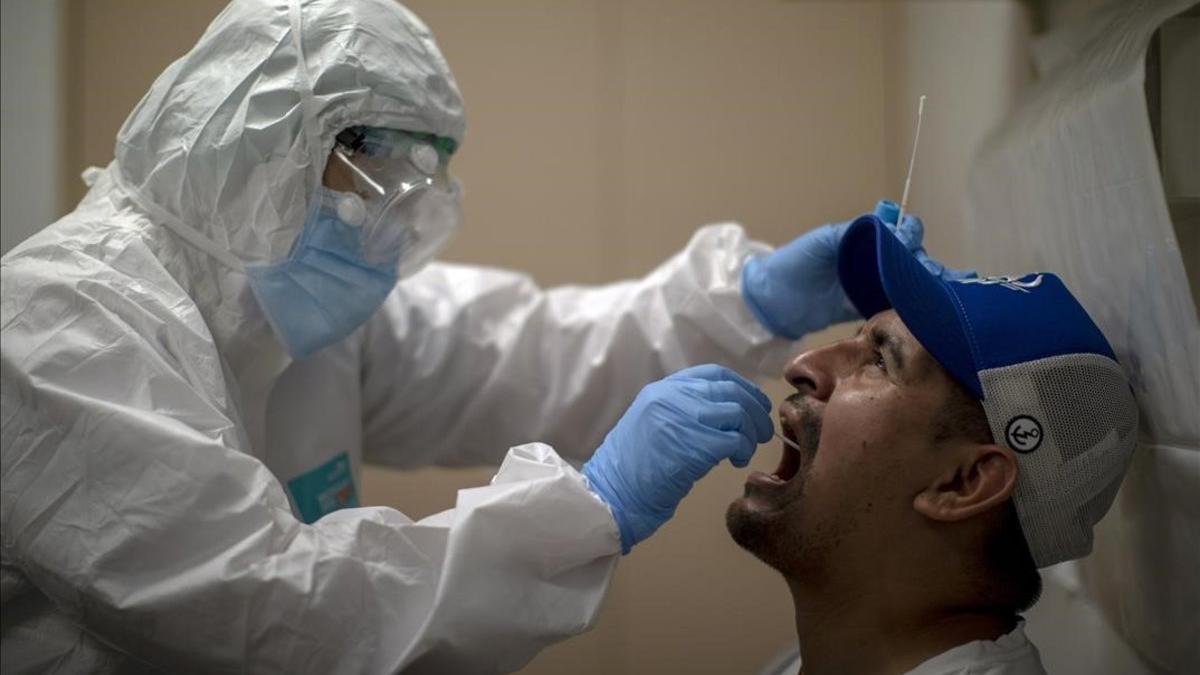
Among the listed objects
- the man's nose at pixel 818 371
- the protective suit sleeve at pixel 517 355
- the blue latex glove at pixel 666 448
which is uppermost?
the man's nose at pixel 818 371

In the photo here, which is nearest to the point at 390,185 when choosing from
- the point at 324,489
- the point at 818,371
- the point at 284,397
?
the point at 284,397

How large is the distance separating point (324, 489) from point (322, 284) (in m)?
0.40

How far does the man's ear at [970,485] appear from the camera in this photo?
1.20 meters

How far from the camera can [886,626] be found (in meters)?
1.28

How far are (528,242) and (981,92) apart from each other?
3.35ft

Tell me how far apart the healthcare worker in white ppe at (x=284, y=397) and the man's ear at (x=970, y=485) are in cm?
23

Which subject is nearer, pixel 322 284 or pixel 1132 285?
pixel 1132 285

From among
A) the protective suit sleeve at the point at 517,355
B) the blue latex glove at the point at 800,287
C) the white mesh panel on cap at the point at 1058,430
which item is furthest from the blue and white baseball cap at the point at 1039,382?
the protective suit sleeve at the point at 517,355

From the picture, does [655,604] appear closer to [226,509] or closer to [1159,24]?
[226,509]

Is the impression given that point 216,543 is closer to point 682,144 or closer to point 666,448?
point 666,448

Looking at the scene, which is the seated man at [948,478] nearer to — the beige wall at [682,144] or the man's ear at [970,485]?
the man's ear at [970,485]

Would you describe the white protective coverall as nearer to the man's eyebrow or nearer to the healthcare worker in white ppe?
the healthcare worker in white ppe

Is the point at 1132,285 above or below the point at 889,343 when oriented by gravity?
above

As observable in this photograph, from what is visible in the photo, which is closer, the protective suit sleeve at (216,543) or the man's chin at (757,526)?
the protective suit sleeve at (216,543)
